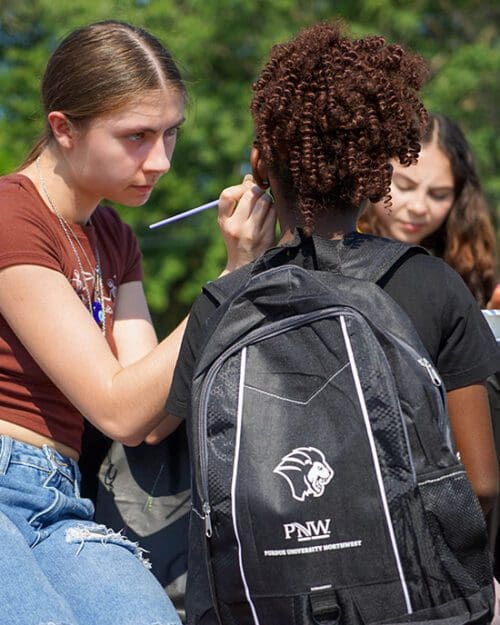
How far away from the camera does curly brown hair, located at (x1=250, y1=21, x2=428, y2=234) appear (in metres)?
→ 1.97

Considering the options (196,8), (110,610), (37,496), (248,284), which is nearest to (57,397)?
(37,496)

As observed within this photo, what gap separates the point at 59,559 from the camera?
7.48 ft

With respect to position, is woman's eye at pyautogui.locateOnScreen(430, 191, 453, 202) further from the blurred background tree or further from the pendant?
the blurred background tree

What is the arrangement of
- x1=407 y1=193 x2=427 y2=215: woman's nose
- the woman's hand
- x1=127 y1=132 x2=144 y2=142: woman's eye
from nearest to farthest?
the woman's hand < x1=127 y1=132 x2=144 y2=142: woman's eye < x1=407 y1=193 x2=427 y2=215: woman's nose

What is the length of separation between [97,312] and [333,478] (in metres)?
1.03

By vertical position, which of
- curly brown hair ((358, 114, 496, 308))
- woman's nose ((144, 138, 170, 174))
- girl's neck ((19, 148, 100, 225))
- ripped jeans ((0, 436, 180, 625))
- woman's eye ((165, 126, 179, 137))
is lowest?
curly brown hair ((358, 114, 496, 308))

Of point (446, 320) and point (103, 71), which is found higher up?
point (103, 71)

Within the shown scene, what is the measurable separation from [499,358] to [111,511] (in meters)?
1.13

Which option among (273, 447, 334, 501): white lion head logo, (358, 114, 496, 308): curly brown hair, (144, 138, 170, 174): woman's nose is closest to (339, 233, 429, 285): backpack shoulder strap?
(273, 447, 334, 501): white lion head logo

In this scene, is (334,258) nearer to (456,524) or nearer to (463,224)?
(456,524)

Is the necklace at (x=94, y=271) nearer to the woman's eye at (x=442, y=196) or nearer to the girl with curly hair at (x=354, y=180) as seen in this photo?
the girl with curly hair at (x=354, y=180)

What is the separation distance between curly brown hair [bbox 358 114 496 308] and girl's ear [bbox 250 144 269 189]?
61.0 inches

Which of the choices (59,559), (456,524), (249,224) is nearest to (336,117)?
(249,224)

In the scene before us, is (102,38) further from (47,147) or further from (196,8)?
(196,8)
